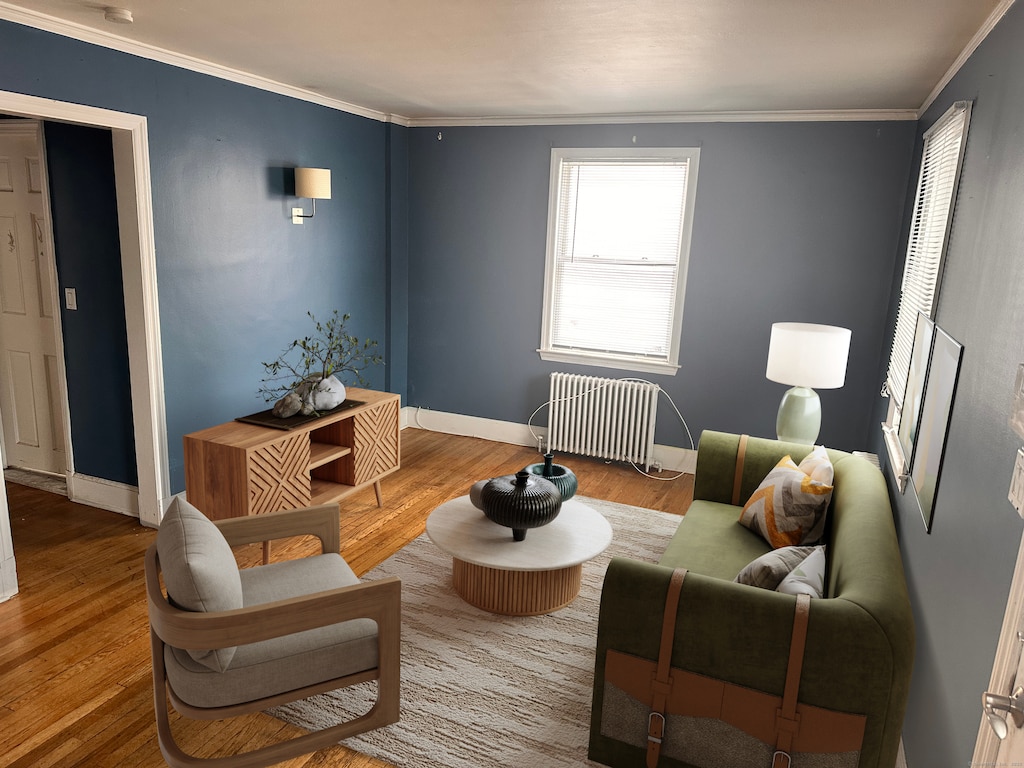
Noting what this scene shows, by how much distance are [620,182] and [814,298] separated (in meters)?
1.51

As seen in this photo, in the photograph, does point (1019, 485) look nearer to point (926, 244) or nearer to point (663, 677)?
point (663, 677)

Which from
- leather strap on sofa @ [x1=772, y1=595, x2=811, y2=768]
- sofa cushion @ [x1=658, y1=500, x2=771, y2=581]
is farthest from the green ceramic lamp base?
leather strap on sofa @ [x1=772, y1=595, x2=811, y2=768]

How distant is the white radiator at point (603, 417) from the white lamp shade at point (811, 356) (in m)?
1.34

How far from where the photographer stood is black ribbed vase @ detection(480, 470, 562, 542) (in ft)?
9.23

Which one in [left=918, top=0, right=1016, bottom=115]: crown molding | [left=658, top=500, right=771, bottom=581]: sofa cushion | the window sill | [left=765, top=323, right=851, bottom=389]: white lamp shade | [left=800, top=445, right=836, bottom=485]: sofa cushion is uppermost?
[left=918, top=0, right=1016, bottom=115]: crown molding

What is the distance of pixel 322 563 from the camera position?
8.11ft

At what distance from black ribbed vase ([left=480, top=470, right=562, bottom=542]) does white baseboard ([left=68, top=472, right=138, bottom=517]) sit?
2.14m

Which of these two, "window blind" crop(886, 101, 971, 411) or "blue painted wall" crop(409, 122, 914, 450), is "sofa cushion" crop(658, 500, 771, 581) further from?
"blue painted wall" crop(409, 122, 914, 450)

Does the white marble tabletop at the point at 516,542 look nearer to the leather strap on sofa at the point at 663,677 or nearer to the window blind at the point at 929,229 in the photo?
the leather strap on sofa at the point at 663,677

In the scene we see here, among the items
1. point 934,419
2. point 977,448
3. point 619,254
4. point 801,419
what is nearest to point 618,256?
point 619,254

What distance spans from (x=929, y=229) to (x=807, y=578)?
1740 millimetres

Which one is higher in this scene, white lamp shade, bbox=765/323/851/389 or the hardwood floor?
white lamp shade, bbox=765/323/851/389

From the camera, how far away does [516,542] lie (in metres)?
2.90

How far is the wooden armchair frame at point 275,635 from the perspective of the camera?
186cm
